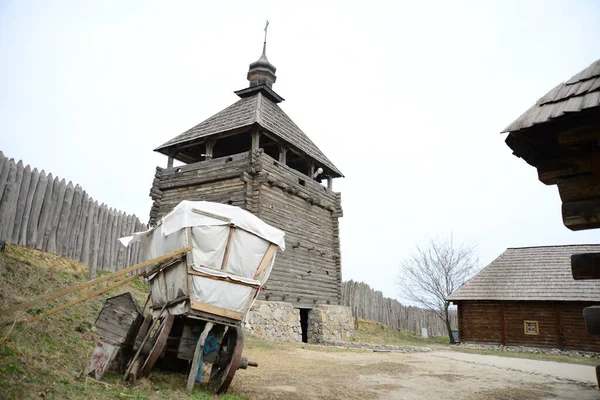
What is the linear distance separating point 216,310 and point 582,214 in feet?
14.2

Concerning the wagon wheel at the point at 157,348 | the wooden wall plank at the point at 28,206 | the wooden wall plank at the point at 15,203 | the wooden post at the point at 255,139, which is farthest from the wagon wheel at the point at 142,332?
the wooden post at the point at 255,139

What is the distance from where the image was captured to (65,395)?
3.72m

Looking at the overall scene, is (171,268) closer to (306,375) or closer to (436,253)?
(306,375)

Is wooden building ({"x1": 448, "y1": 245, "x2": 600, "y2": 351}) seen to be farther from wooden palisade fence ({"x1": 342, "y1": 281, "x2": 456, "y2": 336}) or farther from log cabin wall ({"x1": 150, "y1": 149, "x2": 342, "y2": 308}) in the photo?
log cabin wall ({"x1": 150, "y1": 149, "x2": 342, "y2": 308})

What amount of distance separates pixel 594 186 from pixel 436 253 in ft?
102

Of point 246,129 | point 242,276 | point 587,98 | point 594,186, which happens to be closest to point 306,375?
point 242,276

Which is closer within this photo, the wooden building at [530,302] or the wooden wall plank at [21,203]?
the wooden wall plank at [21,203]

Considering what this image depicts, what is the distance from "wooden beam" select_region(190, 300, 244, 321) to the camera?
5017mm

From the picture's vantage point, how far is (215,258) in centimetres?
532

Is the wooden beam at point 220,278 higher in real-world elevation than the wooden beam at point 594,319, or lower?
→ higher

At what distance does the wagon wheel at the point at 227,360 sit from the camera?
196 inches

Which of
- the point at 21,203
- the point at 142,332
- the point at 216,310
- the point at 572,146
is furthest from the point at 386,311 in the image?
the point at 572,146

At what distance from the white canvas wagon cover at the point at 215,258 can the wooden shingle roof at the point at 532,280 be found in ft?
59.3

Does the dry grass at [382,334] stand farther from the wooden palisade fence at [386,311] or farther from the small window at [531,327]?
the small window at [531,327]
